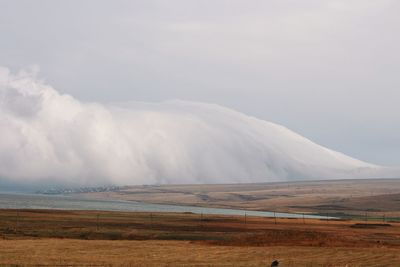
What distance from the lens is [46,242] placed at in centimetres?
7375

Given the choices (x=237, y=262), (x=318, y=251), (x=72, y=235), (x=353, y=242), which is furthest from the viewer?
(x=72, y=235)

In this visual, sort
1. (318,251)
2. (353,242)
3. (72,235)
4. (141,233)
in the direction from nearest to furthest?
(318,251)
(353,242)
(72,235)
(141,233)

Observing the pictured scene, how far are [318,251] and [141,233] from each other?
34240mm

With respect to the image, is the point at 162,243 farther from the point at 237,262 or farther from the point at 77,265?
the point at 77,265

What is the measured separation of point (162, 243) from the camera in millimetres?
77125

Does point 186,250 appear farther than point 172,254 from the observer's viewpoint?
Yes

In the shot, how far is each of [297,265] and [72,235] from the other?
4274 cm

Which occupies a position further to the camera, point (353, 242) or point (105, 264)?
point (353, 242)

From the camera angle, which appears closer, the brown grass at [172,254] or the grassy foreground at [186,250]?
the brown grass at [172,254]

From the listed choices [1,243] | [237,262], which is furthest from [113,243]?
[237,262]

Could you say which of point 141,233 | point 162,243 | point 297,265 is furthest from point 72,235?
point 297,265

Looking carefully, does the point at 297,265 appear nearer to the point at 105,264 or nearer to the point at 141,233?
the point at 105,264

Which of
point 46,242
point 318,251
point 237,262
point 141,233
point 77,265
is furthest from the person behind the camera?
point 141,233

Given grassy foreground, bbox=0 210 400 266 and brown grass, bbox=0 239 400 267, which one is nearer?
brown grass, bbox=0 239 400 267
